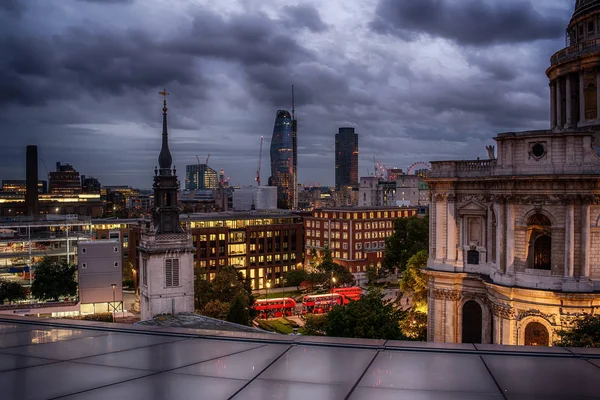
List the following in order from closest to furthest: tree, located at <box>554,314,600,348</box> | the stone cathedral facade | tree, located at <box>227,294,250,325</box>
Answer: tree, located at <box>554,314,600,348</box> → the stone cathedral facade → tree, located at <box>227,294,250,325</box>

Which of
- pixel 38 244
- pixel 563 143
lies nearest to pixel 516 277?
pixel 563 143

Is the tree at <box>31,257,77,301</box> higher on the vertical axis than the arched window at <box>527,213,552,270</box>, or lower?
lower

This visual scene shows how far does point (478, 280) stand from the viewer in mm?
44188

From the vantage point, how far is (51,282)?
6850 centimetres

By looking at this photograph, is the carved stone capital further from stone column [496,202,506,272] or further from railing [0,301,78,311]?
railing [0,301,78,311]

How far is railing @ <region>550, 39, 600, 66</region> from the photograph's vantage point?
165ft

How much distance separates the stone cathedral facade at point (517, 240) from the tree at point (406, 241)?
42.6 m

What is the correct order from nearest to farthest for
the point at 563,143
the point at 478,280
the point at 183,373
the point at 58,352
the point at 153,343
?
the point at 183,373, the point at 58,352, the point at 153,343, the point at 563,143, the point at 478,280

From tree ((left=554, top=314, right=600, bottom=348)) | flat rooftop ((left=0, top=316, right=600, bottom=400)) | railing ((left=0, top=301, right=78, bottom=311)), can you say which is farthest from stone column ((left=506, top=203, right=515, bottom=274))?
railing ((left=0, top=301, right=78, bottom=311))

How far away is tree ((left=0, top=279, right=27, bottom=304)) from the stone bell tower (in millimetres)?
28366

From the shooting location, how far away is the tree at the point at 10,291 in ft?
214

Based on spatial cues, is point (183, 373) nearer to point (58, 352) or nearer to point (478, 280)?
point (58, 352)

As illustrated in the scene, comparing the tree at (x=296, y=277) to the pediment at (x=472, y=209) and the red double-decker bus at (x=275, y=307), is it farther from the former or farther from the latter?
the pediment at (x=472, y=209)

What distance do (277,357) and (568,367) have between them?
5450 mm
